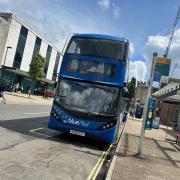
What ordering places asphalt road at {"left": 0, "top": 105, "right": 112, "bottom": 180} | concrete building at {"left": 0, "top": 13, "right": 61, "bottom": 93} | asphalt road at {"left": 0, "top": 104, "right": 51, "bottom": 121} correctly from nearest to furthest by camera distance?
asphalt road at {"left": 0, "top": 105, "right": 112, "bottom": 180} → asphalt road at {"left": 0, "top": 104, "right": 51, "bottom": 121} → concrete building at {"left": 0, "top": 13, "right": 61, "bottom": 93}

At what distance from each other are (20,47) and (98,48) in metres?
49.1

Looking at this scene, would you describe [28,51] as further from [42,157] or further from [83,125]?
[42,157]

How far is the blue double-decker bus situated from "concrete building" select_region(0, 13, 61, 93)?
35139 millimetres

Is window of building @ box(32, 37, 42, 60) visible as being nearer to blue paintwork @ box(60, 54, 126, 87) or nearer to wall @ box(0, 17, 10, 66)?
wall @ box(0, 17, 10, 66)

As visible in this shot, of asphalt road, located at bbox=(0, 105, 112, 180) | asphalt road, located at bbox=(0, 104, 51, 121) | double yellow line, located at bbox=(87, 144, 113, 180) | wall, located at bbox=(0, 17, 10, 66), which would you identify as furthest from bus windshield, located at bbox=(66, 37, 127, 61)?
wall, located at bbox=(0, 17, 10, 66)

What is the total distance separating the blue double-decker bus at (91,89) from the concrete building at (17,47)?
115 ft

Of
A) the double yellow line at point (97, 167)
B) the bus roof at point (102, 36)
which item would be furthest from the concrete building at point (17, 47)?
the double yellow line at point (97, 167)

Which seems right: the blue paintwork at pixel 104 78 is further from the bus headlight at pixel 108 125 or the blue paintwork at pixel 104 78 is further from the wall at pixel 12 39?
the wall at pixel 12 39

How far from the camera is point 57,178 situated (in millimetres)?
7309

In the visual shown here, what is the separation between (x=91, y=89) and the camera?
12.9 m

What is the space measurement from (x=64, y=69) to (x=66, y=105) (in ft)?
4.50

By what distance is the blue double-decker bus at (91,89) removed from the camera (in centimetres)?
1259

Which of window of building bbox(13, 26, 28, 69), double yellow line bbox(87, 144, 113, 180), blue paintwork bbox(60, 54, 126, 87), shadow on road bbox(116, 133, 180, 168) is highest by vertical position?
window of building bbox(13, 26, 28, 69)

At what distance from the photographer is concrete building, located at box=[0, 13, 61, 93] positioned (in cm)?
5356
